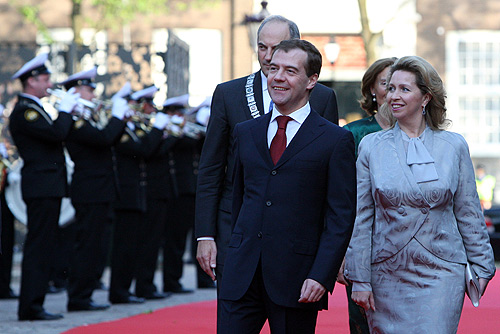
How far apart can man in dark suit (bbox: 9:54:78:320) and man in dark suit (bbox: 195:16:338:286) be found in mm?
4132

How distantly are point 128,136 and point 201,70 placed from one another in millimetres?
18117

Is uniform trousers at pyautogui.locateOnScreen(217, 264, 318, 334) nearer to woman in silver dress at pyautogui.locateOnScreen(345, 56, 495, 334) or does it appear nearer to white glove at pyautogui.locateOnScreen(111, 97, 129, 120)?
woman in silver dress at pyautogui.locateOnScreen(345, 56, 495, 334)

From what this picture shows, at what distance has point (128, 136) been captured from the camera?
10930 mm

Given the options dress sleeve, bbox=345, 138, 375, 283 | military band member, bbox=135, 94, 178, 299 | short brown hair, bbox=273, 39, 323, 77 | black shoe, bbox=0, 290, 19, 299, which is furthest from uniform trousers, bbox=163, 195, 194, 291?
short brown hair, bbox=273, 39, 323, 77

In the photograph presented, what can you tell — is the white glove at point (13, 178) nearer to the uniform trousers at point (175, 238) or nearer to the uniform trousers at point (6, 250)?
the uniform trousers at point (6, 250)

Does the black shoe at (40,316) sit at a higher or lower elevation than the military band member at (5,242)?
lower

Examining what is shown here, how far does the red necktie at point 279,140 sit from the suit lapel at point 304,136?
7 centimetres

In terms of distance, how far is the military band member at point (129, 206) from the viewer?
35.0 ft

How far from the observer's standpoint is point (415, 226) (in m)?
4.67

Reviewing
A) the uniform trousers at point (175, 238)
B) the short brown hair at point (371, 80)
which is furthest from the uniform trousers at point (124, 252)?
the short brown hair at point (371, 80)

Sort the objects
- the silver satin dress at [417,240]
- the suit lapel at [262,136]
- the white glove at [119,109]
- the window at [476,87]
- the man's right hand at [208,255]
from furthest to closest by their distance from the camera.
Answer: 1. the window at [476,87]
2. the white glove at [119,109]
3. the man's right hand at [208,255]
4. the silver satin dress at [417,240]
5. the suit lapel at [262,136]

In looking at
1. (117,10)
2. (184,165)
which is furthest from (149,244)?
(117,10)

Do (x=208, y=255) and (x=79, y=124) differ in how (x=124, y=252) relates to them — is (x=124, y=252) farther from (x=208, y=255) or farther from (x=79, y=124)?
(x=208, y=255)

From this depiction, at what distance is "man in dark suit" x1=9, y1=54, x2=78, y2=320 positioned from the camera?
8992mm
